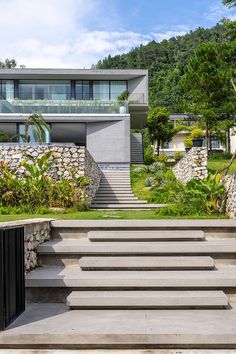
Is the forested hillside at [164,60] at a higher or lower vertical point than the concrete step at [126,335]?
higher

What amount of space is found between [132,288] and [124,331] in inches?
56.7

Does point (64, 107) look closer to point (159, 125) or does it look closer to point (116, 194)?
point (116, 194)

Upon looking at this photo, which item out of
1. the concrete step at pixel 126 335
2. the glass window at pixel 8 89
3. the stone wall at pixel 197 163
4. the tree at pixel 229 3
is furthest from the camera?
the glass window at pixel 8 89

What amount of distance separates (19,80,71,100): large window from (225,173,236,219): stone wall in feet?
74.7

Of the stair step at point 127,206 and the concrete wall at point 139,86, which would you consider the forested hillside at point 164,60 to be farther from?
the stair step at point 127,206

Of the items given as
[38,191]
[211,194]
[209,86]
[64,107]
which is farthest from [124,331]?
[64,107]

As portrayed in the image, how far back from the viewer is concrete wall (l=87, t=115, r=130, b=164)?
28719 millimetres

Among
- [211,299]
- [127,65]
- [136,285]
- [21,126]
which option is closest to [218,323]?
[211,299]

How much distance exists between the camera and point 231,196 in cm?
1188

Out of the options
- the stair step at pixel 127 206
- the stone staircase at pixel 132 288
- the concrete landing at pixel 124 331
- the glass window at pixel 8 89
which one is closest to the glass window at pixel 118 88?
the glass window at pixel 8 89

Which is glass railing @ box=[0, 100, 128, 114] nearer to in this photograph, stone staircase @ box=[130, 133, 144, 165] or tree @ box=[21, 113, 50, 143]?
tree @ box=[21, 113, 50, 143]

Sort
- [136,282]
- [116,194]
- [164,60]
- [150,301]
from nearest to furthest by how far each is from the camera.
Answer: [150,301] → [136,282] → [116,194] → [164,60]

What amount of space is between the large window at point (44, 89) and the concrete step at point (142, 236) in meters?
25.7

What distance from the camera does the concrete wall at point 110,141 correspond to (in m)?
28.7
